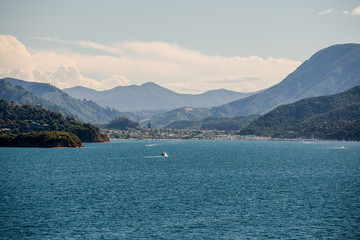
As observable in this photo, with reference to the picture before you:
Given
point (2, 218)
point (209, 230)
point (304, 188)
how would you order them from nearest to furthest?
point (209, 230)
point (2, 218)
point (304, 188)

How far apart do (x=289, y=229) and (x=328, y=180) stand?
2477 inches

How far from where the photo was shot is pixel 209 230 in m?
63.9

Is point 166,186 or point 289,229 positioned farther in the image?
point 166,186

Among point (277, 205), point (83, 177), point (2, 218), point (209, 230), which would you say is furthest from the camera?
point (83, 177)

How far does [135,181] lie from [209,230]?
2297 inches

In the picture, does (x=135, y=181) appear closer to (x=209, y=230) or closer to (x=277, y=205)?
(x=277, y=205)

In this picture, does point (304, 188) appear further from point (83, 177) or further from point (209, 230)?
point (83, 177)

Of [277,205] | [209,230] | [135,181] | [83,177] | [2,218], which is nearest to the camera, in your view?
[209,230]

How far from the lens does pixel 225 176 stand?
132875mm

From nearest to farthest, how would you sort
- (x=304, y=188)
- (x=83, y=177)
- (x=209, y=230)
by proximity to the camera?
(x=209, y=230), (x=304, y=188), (x=83, y=177)

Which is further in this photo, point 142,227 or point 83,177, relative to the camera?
point 83,177

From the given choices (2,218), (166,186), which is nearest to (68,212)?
(2,218)

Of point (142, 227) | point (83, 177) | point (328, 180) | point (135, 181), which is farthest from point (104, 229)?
point (328, 180)

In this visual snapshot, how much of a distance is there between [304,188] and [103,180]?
58.6 meters
